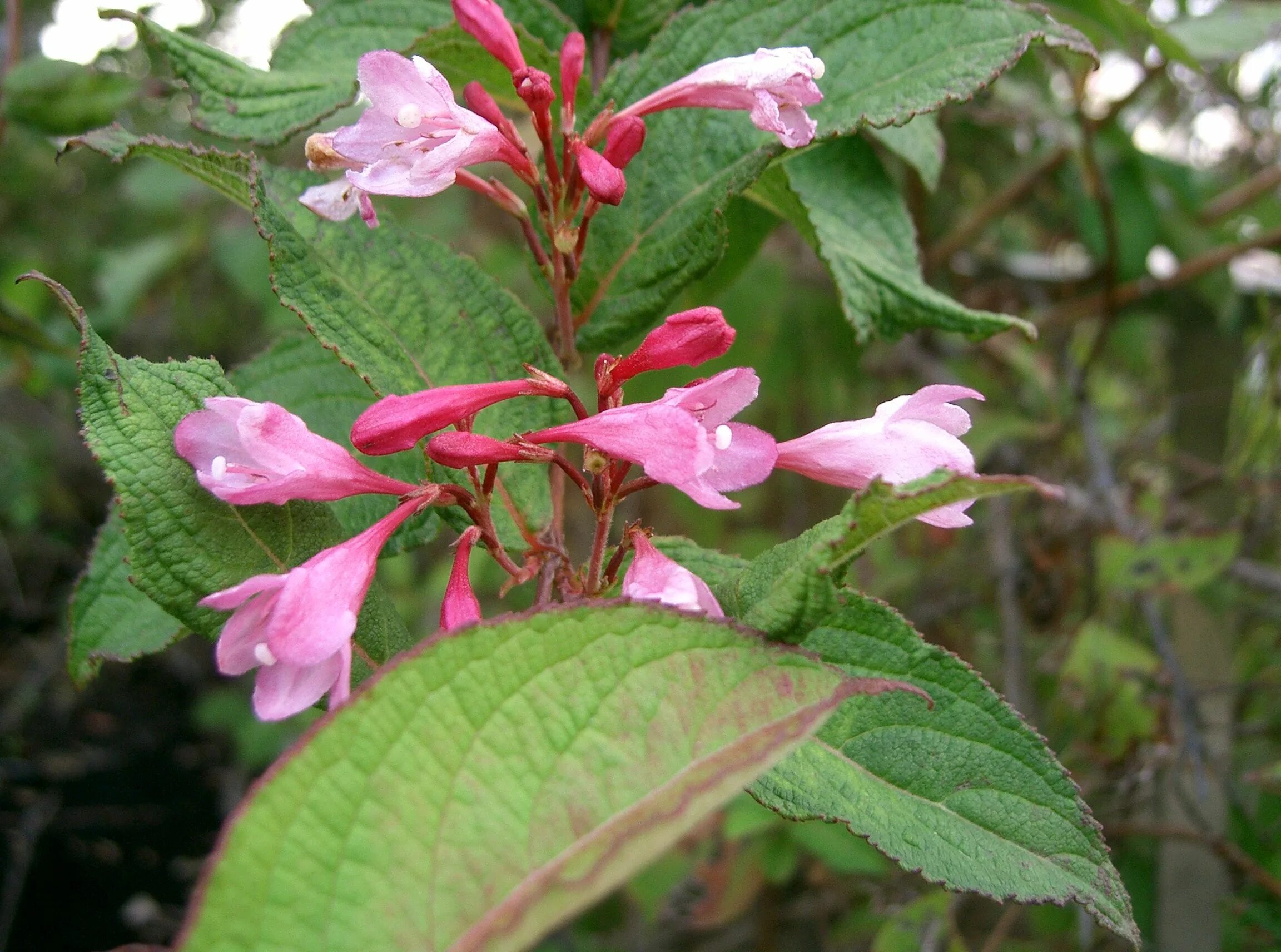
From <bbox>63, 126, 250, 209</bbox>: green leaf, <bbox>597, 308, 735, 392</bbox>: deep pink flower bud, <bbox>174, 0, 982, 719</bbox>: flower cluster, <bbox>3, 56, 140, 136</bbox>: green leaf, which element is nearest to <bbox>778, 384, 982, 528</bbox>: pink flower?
<bbox>174, 0, 982, 719</bbox>: flower cluster

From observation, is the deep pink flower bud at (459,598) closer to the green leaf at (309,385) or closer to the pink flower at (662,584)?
the pink flower at (662,584)

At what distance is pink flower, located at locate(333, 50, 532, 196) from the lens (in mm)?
807

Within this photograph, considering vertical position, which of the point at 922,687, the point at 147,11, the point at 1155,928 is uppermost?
the point at 147,11

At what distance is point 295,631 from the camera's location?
67 cm

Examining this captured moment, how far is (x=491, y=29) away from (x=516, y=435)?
1.32ft

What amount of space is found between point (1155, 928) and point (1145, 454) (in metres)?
1.11

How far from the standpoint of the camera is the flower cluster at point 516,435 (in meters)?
0.71

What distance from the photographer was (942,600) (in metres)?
2.50

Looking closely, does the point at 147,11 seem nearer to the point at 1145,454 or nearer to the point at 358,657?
the point at 358,657

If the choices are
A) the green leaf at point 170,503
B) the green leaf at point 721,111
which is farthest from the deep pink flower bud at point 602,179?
the green leaf at point 170,503

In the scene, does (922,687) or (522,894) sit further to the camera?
(922,687)

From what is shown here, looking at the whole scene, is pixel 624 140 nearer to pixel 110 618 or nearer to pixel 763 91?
pixel 763 91

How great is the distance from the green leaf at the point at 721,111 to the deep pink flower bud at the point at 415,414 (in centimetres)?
26

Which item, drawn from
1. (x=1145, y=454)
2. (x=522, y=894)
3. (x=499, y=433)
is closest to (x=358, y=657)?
(x=499, y=433)
